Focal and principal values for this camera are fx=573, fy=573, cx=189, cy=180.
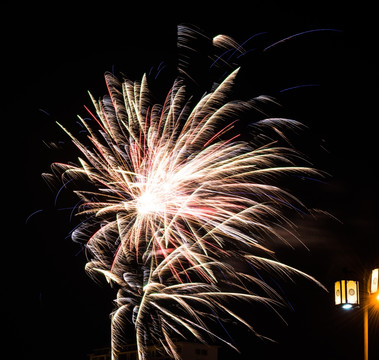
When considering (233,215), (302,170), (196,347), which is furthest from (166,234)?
(196,347)

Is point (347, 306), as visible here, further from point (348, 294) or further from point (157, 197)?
point (157, 197)

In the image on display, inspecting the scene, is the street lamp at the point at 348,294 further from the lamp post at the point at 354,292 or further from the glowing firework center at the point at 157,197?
the glowing firework center at the point at 157,197

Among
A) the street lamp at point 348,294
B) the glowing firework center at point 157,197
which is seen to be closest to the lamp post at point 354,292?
the street lamp at point 348,294

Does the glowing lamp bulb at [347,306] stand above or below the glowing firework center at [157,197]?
below

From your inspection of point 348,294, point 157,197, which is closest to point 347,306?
point 348,294

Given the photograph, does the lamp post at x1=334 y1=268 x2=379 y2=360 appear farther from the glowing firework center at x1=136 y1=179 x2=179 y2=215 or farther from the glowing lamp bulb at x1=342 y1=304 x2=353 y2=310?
the glowing firework center at x1=136 y1=179 x2=179 y2=215

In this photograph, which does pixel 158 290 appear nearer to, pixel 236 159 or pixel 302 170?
pixel 236 159

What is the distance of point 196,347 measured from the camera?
87.6 feet

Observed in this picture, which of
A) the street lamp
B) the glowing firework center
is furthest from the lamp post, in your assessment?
the glowing firework center

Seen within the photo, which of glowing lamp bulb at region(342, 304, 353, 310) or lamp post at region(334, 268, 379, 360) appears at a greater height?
lamp post at region(334, 268, 379, 360)

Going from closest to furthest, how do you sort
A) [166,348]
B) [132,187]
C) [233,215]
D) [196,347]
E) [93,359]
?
[233,215] → [132,187] → [166,348] → [93,359] → [196,347]

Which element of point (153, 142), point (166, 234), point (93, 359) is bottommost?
point (93, 359)

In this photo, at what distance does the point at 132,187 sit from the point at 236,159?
7.62ft

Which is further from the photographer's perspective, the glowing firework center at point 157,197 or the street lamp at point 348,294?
the glowing firework center at point 157,197
